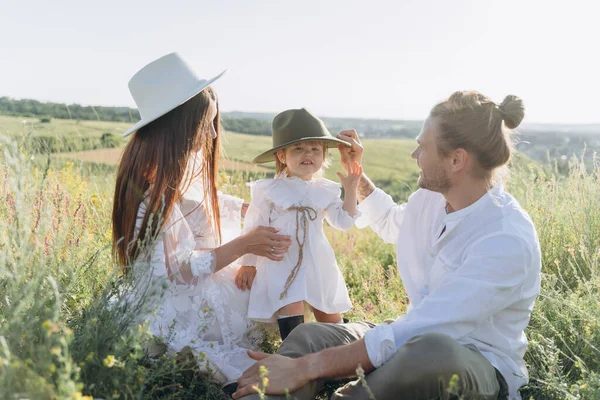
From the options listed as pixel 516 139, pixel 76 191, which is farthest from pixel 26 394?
pixel 76 191

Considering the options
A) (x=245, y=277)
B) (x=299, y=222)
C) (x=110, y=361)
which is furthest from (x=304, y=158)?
(x=110, y=361)

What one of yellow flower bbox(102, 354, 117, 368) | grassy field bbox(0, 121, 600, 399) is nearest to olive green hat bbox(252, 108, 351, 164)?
grassy field bbox(0, 121, 600, 399)

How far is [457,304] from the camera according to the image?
2684 millimetres

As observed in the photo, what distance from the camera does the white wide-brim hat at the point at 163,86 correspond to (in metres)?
3.49

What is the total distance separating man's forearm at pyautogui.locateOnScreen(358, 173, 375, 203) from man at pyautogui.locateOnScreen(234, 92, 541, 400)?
0.69m

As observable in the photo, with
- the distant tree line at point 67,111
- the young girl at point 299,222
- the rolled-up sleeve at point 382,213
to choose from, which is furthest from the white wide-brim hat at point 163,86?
the distant tree line at point 67,111

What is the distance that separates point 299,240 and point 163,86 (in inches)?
48.2

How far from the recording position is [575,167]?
580 cm

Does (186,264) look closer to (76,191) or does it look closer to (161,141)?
(161,141)

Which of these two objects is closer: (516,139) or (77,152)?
(516,139)

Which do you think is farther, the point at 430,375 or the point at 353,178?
the point at 353,178

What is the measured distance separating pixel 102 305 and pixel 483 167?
193cm

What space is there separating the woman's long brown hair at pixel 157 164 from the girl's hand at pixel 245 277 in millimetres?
672

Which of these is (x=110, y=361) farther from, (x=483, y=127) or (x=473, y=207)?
(x=483, y=127)
